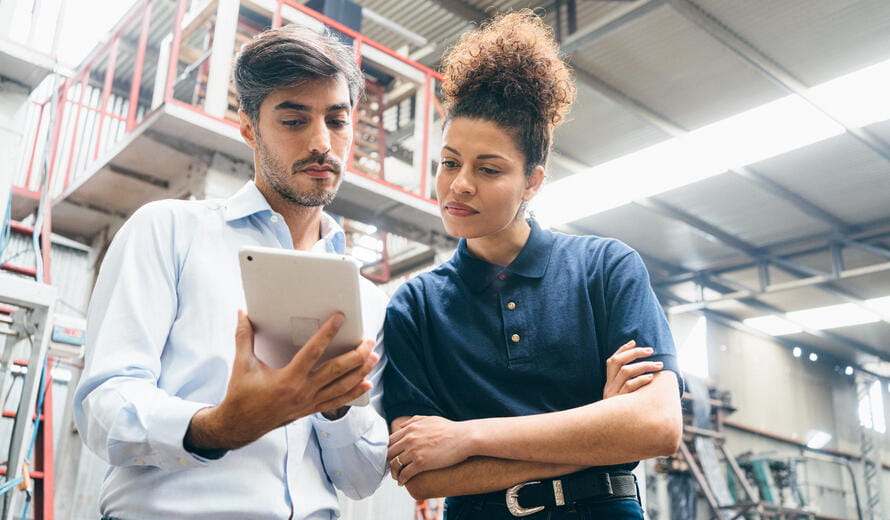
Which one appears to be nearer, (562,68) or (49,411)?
(562,68)

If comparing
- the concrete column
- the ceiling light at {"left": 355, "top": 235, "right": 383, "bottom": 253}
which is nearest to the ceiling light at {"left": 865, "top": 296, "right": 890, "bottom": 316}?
the ceiling light at {"left": 355, "top": 235, "right": 383, "bottom": 253}

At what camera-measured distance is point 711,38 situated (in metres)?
10.7

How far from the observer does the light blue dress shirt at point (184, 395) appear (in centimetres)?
155

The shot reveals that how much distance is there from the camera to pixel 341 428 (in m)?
1.85

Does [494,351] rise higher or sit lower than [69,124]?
lower

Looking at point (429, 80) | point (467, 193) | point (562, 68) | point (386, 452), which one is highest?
point (429, 80)

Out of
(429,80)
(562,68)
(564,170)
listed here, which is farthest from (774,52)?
(562,68)

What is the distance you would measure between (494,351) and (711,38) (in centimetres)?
1003

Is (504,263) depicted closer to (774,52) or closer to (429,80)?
(429,80)

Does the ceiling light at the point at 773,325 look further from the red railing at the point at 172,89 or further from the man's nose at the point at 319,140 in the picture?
the man's nose at the point at 319,140

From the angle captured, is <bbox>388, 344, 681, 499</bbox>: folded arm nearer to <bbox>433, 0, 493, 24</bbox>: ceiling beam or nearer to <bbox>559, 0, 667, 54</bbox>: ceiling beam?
<bbox>559, 0, 667, 54</bbox>: ceiling beam

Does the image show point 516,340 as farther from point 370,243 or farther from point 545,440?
point 370,243

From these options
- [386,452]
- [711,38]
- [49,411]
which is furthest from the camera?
[711,38]

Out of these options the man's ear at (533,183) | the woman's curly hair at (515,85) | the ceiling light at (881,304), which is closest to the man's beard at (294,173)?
the woman's curly hair at (515,85)
